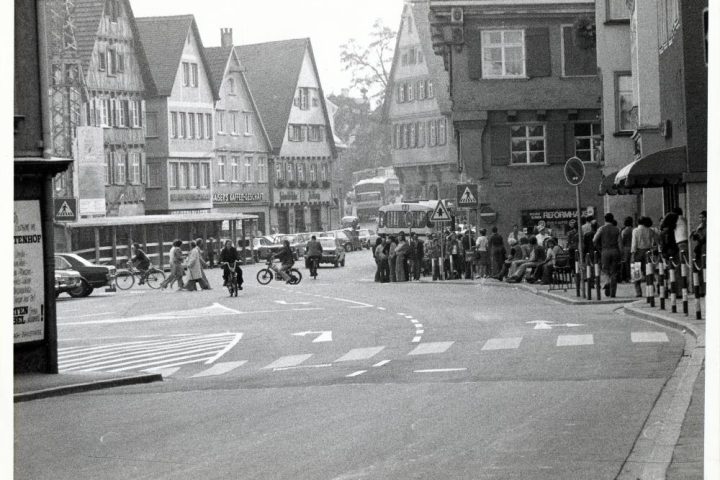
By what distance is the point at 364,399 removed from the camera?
14.8m

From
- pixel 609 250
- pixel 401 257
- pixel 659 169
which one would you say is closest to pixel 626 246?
pixel 609 250

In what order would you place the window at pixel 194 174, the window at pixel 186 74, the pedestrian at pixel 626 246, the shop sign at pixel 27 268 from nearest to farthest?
1. the shop sign at pixel 27 268
2. the pedestrian at pixel 626 246
3. the window at pixel 186 74
4. the window at pixel 194 174

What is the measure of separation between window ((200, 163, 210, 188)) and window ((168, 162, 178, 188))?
126 cm

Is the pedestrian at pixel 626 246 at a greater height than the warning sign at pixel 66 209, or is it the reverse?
the warning sign at pixel 66 209

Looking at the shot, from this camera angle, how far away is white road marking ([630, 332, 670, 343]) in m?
20.3

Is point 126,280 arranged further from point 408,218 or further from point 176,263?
point 408,218

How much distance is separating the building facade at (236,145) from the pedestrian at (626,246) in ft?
126

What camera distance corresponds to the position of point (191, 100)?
243 ft

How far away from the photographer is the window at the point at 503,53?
53719 millimetres

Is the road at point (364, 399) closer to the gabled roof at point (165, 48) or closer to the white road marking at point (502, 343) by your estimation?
the white road marking at point (502, 343)

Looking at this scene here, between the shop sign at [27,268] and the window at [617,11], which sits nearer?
the shop sign at [27,268]

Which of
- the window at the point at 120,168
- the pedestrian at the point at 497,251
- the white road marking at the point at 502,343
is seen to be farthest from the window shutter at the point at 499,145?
the white road marking at the point at 502,343

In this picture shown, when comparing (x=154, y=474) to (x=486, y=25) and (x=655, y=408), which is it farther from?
(x=486, y=25)

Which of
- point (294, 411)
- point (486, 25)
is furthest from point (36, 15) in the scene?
point (486, 25)
